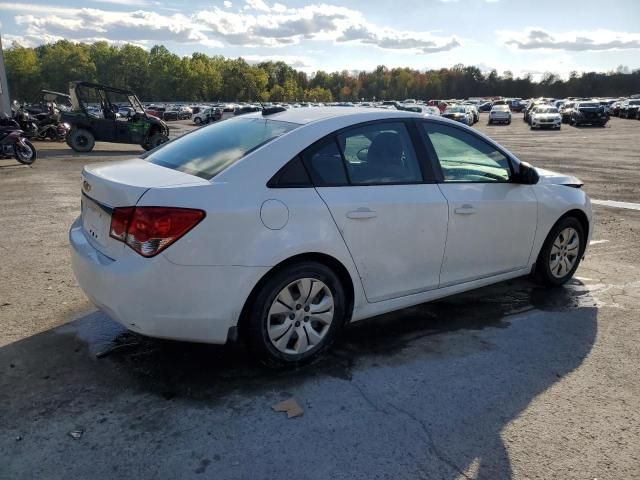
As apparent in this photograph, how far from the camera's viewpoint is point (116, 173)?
139 inches

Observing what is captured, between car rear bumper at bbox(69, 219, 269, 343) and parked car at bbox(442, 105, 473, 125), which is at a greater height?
parked car at bbox(442, 105, 473, 125)

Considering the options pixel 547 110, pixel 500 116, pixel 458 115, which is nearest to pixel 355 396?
pixel 458 115

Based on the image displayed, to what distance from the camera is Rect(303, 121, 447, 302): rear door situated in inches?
138

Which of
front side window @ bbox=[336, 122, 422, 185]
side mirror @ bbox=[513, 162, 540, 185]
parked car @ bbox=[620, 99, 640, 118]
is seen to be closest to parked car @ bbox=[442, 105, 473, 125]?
parked car @ bbox=[620, 99, 640, 118]

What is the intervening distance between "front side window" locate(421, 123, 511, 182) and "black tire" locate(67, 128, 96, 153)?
651 inches

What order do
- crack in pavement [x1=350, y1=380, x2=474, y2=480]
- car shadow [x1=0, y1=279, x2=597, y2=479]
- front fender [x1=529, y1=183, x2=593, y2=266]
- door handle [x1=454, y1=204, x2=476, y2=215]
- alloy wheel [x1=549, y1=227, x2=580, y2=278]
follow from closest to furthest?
1. crack in pavement [x1=350, y1=380, x2=474, y2=480]
2. car shadow [x1=0, y1=279, x2=597, y2=479]
3. door handle [x1=454, y1=204, x2=476, y2=215]
4. front fender [x1=529, y1=183, x2=593, y2=266]
5. alloy wheel [x1=549, y1=227, x2=580, y2=278]

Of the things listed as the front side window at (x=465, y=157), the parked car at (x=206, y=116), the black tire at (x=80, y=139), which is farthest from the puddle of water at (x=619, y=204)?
the parked car at (x=206, y=116)

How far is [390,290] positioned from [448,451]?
4.29ft

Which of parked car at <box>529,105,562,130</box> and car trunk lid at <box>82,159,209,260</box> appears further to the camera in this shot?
parked car at <box>529,105,562,130</box>

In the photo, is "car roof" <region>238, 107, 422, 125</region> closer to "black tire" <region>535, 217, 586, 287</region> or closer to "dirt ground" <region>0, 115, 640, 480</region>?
"dirt ground" <region>0, 115, 640, 480</region>

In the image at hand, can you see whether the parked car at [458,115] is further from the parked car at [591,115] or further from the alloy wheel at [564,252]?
the alloy wheel at [564,252]

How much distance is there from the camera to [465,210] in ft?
13.3

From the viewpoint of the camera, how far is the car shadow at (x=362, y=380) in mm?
2748

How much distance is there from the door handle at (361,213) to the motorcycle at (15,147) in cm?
1314
